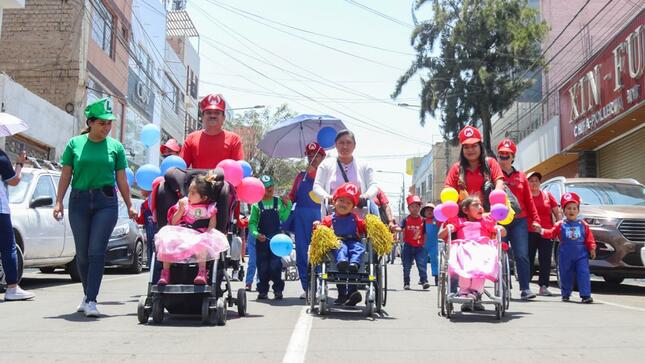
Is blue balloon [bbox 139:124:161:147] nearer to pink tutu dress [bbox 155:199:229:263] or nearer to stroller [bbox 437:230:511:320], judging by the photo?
pink tutu dress [bbox 155:199:229:263]

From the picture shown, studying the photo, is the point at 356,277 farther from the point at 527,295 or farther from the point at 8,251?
the point at 8,251

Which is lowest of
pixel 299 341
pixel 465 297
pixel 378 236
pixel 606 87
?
pixel 299 341

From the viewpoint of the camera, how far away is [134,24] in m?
30.9

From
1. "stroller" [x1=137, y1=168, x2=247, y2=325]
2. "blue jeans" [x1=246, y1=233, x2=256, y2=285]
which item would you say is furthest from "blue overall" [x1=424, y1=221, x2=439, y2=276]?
"stroller" [x1=137, y1=168, x2=247, y2=325]

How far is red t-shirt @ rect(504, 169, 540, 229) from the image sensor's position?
343 inches

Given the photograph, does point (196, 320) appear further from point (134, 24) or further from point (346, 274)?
point (134, 24)

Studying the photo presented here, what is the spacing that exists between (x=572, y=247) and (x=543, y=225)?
1222mm

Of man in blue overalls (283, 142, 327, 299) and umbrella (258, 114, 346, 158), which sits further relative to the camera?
umbrella (258, 114, 346, 158)

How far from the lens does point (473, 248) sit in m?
6.51

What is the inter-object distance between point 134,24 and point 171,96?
10596 mm

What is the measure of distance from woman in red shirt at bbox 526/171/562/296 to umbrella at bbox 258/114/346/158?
3.07 metres

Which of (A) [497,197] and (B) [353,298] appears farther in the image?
(B) [353,298]

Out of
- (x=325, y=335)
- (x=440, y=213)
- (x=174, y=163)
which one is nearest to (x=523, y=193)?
(x=440, y=213)

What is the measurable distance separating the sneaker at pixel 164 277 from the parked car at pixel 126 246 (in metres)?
7.04
